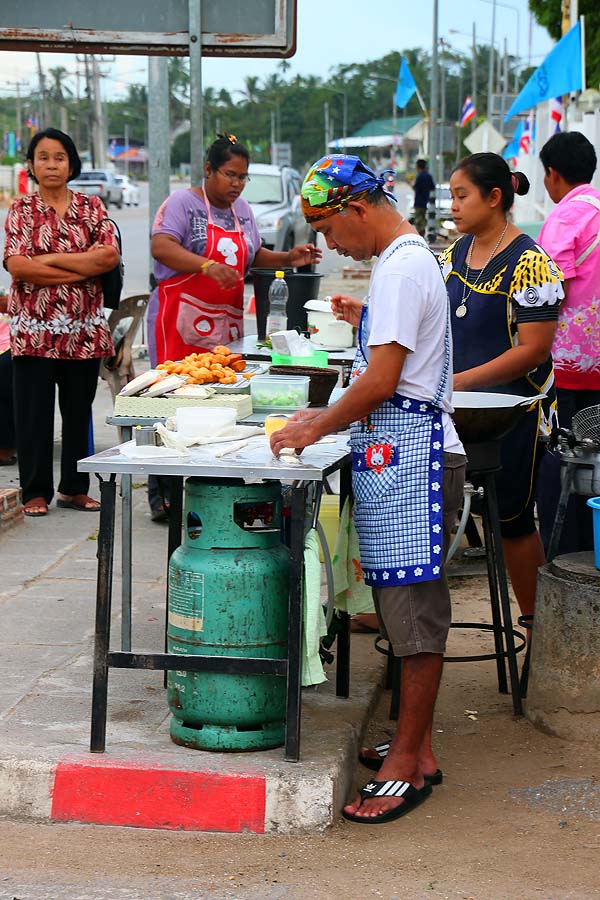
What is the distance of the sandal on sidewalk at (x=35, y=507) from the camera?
7250 mm

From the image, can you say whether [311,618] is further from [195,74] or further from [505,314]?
[195,74]

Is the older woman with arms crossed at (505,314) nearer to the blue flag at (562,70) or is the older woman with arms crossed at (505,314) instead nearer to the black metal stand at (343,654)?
the black metal stand at (343,654)

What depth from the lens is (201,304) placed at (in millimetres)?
6523

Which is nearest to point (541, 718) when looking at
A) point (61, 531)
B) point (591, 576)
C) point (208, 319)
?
point (591, 576)

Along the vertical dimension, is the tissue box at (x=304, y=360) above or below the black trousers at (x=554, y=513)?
above

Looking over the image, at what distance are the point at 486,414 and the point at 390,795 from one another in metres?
1.30

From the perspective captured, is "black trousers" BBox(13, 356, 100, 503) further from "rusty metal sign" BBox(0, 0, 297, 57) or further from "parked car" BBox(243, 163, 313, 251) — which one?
"parked car" BBox(243, 163, 313, 251)

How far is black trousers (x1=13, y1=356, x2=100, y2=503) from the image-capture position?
700cm

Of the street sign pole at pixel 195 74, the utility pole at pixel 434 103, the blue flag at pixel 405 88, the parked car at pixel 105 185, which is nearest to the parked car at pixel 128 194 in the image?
the parked car at pixel 105 185

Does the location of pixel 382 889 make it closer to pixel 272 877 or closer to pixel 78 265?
pixel 272 877

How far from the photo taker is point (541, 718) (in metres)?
4.54

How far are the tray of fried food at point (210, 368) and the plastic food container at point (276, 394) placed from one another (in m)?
0.15

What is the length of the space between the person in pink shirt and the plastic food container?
130cm

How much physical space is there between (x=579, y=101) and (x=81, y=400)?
13.2 meters
